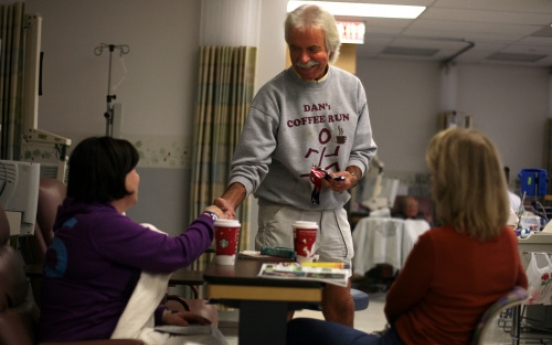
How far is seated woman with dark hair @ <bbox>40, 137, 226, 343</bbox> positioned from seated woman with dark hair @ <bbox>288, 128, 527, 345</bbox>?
1.99 feet

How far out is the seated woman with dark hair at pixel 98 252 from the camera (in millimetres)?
1896

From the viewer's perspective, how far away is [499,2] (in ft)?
21.0

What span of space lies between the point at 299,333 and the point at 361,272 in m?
4.80

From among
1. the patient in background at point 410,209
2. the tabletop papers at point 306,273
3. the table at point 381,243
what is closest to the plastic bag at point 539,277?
the table at point 381,243

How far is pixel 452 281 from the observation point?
70.4 inches

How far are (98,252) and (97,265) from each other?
0.12ft

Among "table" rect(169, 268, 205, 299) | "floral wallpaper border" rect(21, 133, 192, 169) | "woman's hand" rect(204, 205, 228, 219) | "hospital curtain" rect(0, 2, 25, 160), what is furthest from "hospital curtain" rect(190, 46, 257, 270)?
"woman's hand" rect(204, 205, 228, 219)

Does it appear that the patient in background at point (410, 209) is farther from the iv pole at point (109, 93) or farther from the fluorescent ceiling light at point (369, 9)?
the iv pole at point (109, 93)

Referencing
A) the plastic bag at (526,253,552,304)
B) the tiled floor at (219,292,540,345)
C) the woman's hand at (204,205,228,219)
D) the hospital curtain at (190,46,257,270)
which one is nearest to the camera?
the woman's hand at (204,205,228,219)

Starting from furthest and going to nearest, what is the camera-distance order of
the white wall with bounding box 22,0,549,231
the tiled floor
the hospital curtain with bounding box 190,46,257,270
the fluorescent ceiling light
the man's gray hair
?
the fluorescent ceiling light, the white wall with bounding box 22,0,549,231, the hospital curtain with bounding box 190,46,257,270, the tiled floor, the man's gray hair

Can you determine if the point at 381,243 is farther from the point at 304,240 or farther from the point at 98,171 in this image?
the point at 98,171

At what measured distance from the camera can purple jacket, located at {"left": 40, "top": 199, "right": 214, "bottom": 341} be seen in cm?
189

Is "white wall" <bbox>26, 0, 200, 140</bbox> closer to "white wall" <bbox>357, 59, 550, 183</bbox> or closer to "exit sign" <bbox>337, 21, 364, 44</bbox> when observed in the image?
"exit sign" <bbox>337, 21, 364, 44</bbox>

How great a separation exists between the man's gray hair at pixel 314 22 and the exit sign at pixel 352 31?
473 cm
